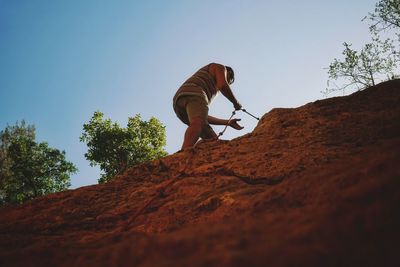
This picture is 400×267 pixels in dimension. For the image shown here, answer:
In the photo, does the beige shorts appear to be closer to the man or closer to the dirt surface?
the man

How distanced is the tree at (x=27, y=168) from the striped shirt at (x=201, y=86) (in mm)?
19692

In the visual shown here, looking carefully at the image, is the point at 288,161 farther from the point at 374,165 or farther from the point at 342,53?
the point at 342,53

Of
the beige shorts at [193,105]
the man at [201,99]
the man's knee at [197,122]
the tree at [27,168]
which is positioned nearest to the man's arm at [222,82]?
the man at [201,99]

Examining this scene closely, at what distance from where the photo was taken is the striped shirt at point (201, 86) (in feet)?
14.6

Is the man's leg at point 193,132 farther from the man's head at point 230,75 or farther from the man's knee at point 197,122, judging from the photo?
the man's head at point 230,75

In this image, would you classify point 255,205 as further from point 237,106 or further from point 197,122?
point 237,106

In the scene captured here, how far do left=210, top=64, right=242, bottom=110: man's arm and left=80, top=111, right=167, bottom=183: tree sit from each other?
50.6 ft

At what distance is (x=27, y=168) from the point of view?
21078 mm

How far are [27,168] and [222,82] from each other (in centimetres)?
2121

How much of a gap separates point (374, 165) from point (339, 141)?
5.33ft

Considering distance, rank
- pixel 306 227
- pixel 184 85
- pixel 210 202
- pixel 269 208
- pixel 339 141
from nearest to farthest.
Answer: pixel 306 227, pixel 269 208, pixel 210 202, pixel 339 141, pixel 184 85

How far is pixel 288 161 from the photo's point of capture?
107 inches

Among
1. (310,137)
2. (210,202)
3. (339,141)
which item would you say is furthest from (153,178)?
(339,141)

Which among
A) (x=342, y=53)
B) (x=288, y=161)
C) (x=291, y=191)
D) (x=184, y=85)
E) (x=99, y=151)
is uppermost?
(x=342, y=53)
